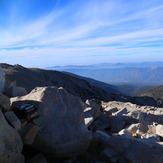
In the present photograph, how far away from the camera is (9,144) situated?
15.6 ft

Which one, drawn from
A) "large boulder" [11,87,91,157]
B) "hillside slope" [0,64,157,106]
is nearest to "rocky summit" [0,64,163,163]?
"large boulder" [11,87,91,157]

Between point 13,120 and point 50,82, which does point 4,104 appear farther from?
point 50,82

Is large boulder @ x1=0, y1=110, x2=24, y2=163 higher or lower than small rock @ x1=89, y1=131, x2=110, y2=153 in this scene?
higher

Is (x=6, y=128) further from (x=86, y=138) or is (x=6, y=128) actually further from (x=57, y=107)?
(x=86, y=138)

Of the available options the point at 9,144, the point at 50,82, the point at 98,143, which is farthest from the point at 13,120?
the point at 50,82

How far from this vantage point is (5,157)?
15.0 feet

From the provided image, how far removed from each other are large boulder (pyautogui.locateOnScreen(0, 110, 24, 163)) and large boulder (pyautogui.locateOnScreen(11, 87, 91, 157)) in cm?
73

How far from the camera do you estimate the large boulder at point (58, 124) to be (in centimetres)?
562

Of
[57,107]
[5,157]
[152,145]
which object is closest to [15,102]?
[57,107]

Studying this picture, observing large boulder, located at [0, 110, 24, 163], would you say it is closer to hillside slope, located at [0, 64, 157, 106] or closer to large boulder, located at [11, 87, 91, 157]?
large boulder, located at [11, 87, 91, 157]

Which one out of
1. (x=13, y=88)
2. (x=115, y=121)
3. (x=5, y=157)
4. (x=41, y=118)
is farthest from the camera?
(x=115, y=121)

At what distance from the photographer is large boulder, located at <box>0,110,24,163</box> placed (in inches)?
181

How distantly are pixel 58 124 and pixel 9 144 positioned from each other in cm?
150

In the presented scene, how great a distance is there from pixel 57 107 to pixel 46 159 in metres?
1.44
